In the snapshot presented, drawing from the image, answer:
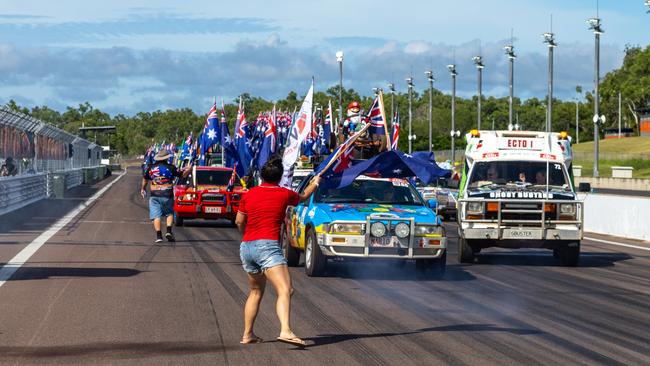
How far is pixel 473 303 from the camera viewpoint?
13055 mm

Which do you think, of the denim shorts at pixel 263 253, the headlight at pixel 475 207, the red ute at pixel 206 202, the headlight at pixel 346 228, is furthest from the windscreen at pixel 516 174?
the denim shorts at pixel 263 253

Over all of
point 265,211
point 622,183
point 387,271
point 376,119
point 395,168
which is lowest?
point 387,271

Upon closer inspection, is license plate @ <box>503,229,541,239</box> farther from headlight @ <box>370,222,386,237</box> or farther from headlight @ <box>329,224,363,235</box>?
headlight @ <box>329,224,363,235</box>

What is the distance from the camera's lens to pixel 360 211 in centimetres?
1562

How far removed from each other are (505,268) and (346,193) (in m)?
3.22

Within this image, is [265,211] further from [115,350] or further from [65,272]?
[65,272]

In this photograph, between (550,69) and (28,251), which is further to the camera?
(550,69)

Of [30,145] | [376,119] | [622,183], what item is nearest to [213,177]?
[376,119]

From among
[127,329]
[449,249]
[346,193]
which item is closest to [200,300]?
[127,329]

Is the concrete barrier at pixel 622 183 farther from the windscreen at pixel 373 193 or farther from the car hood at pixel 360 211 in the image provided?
the car hood at pixel 360 211

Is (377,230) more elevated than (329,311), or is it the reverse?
(377,230)

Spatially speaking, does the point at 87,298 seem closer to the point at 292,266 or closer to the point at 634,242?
the point at 292,266

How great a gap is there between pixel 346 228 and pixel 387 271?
1.90 meters

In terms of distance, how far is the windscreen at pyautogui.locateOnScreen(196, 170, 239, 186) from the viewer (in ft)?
93.2
